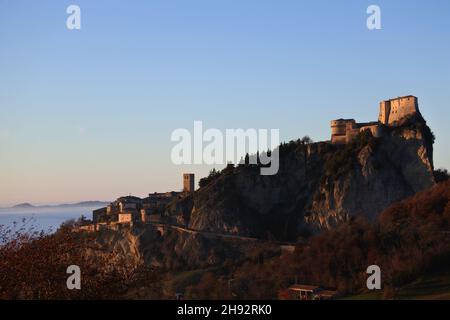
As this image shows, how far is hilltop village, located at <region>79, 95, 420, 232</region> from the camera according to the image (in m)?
71.9

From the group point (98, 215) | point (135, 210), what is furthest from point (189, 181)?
point (98, 215)

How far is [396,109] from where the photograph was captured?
73.4 metres

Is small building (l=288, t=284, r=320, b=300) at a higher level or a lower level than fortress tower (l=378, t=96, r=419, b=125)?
lower

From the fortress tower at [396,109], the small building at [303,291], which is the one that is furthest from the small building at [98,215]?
the small building at [303,291]

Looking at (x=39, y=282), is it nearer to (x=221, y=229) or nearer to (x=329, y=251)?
(x=329, y=251)

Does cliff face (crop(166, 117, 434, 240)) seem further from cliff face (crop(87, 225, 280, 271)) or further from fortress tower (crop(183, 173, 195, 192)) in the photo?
fortress tower (crop(183, 173, 195, 192))

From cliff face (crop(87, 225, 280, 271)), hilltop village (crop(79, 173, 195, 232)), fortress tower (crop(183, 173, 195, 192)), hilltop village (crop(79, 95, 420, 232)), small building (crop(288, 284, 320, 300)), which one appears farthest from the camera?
fortress tower (crop(183, 173, 195, 192))

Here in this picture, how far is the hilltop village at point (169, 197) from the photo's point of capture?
7188 cm

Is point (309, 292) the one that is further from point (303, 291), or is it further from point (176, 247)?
point (176, 247)

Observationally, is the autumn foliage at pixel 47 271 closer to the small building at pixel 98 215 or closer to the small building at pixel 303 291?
the small building at pixel 303 291

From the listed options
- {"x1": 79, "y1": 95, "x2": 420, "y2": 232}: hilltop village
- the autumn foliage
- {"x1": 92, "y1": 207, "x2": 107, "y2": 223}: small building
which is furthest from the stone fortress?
the autumn foliage

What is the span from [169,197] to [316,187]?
21684 mm

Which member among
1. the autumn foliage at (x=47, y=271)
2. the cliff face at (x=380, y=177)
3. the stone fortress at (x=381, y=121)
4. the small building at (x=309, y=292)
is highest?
the stone fortress at (x=381, y=121)

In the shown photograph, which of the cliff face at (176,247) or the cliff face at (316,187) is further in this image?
the cliff face at (316,187)
